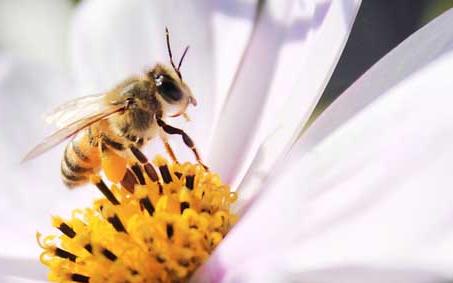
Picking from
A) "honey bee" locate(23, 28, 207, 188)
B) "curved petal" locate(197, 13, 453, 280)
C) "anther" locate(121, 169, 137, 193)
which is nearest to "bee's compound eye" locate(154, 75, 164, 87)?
"honey bee" locate(23, 28, 207, 188)

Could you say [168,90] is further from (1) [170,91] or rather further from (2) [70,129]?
(2) [70,129]

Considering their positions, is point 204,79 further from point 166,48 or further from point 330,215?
point 330,215

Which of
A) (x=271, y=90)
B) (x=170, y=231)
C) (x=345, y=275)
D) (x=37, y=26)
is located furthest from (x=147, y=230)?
(x=37, y=26)

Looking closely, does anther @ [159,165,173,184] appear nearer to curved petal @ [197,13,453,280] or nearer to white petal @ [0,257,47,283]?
white petal @ [0,257,47,283]

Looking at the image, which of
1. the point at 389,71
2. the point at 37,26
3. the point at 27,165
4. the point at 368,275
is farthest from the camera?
the point at 37,26

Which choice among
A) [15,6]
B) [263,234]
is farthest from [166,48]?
[263,234]

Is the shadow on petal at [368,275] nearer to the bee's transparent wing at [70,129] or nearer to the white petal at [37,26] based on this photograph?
the bee's transparent wing at [70,129]
